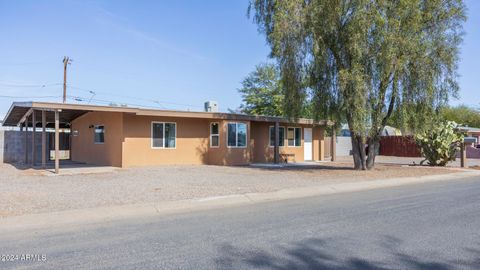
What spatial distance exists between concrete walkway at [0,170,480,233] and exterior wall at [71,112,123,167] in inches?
417

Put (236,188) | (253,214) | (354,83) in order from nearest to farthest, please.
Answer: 1. (253,214)
2. (236,188)
3. (354,83)

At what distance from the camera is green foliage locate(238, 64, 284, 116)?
4225 centimetres

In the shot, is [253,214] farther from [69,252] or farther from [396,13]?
[396,13]

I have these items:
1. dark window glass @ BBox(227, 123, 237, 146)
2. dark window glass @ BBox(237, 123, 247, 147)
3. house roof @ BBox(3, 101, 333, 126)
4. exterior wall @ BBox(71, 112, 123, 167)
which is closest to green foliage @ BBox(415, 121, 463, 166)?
house roof @ BBox(3, 101, 333, 126)

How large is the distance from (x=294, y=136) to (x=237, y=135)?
234 inches

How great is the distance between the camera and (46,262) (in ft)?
16.8

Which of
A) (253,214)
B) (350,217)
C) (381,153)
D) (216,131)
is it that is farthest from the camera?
(381,153)

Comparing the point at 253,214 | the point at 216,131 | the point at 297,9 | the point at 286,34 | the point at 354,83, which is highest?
the point at 297,9

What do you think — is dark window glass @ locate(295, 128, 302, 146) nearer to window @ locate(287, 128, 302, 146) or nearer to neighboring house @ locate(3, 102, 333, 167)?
window @ locate(287, 128, 302, 146)

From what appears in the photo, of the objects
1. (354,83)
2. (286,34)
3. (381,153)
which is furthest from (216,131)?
(381,153)

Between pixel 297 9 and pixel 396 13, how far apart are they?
14.1 feet

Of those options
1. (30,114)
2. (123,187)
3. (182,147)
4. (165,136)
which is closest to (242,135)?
(182,147)

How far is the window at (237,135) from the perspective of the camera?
22317mm

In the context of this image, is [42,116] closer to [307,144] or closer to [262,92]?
[307,144]
